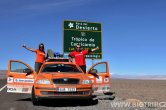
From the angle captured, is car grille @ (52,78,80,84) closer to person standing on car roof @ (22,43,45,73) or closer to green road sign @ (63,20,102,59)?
person standing on car roof @ (22,43,45,73)

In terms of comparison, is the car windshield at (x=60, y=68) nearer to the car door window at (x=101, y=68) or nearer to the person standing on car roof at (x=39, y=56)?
the car door window at (x=101, y=68)

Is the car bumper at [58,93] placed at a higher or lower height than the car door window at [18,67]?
lower

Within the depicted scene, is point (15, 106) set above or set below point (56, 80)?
below

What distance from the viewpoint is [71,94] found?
13.6m

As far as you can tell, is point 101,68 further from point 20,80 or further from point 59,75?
point 20,80

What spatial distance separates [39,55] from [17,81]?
2138 millimetres

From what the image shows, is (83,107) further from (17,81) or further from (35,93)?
(17,81)

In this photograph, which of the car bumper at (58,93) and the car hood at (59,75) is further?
the car hood at (59,75)

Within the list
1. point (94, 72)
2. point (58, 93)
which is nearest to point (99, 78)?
point (94, 72)

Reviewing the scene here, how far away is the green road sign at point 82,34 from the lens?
2939cm

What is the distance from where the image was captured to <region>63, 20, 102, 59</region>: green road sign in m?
29.4

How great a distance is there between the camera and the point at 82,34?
97.6 ft

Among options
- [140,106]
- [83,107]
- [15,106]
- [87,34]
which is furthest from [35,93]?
[87,34]

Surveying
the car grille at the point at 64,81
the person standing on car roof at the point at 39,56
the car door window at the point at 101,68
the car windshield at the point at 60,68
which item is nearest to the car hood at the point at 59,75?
the car grille at the point at 64,81
